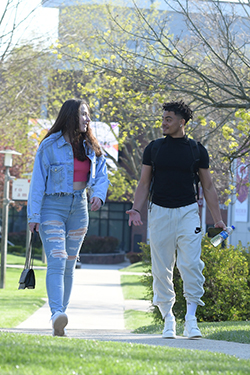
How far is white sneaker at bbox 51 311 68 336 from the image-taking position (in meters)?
4.75

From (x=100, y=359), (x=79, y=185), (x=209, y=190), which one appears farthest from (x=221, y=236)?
(x=100, y=359)

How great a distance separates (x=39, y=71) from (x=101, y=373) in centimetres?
1521

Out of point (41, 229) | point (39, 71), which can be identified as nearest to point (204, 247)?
point (41, 229)

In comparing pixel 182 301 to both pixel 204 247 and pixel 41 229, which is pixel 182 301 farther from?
pixel 41 229

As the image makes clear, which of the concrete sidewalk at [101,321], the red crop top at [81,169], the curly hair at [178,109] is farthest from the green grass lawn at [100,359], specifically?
the curly hair at [178,109]

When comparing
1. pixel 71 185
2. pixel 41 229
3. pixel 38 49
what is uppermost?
pixel 38 49

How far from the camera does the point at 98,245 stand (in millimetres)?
35219

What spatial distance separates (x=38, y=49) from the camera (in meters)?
13.7

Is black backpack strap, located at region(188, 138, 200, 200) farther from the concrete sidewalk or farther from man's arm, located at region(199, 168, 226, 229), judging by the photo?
the concrete sidewalk

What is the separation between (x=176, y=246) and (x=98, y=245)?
30.1 meters

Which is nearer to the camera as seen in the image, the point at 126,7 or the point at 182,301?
the point at 182,301

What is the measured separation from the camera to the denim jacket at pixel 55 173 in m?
4.93

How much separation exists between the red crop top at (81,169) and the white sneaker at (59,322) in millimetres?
1164

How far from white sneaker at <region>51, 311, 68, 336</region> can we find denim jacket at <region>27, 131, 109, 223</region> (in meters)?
0.78
